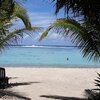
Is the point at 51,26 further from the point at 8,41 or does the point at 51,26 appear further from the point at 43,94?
the point at 8,41

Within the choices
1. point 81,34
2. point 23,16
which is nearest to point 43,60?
point 23,16

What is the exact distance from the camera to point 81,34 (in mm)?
10047

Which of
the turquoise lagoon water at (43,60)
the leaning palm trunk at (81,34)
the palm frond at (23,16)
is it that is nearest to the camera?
the leaning palm trunk at (81,34)

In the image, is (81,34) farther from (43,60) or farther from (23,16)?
(43,60)

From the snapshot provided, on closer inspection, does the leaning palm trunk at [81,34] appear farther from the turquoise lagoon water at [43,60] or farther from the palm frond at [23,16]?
the palm frond at [23,16]

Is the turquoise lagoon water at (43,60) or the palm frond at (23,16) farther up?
the palm frond at (23,16)

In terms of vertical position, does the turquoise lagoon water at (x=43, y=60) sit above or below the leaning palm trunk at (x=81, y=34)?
below

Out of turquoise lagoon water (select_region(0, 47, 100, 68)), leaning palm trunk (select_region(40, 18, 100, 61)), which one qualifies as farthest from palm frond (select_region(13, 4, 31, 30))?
leaning palm trunk (select_region(40, 18, 100, 61))

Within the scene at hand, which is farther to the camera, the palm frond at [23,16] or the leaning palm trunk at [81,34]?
the palm frond at [23,16]

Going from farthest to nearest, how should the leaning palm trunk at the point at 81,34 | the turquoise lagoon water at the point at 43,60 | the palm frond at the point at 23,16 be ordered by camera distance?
the turquoise lagoon water at the point at 43,60, the palm frond at the point at 23,16, the leaning palm trunk at the point at 81,34

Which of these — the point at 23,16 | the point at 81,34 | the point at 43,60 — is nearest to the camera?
the point at 81,34

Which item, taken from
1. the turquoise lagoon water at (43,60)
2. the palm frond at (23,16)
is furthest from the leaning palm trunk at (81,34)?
the palm frond at (23,16)

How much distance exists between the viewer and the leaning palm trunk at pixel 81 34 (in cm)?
1000

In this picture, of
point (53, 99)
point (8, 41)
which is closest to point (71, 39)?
point (53, 99)
